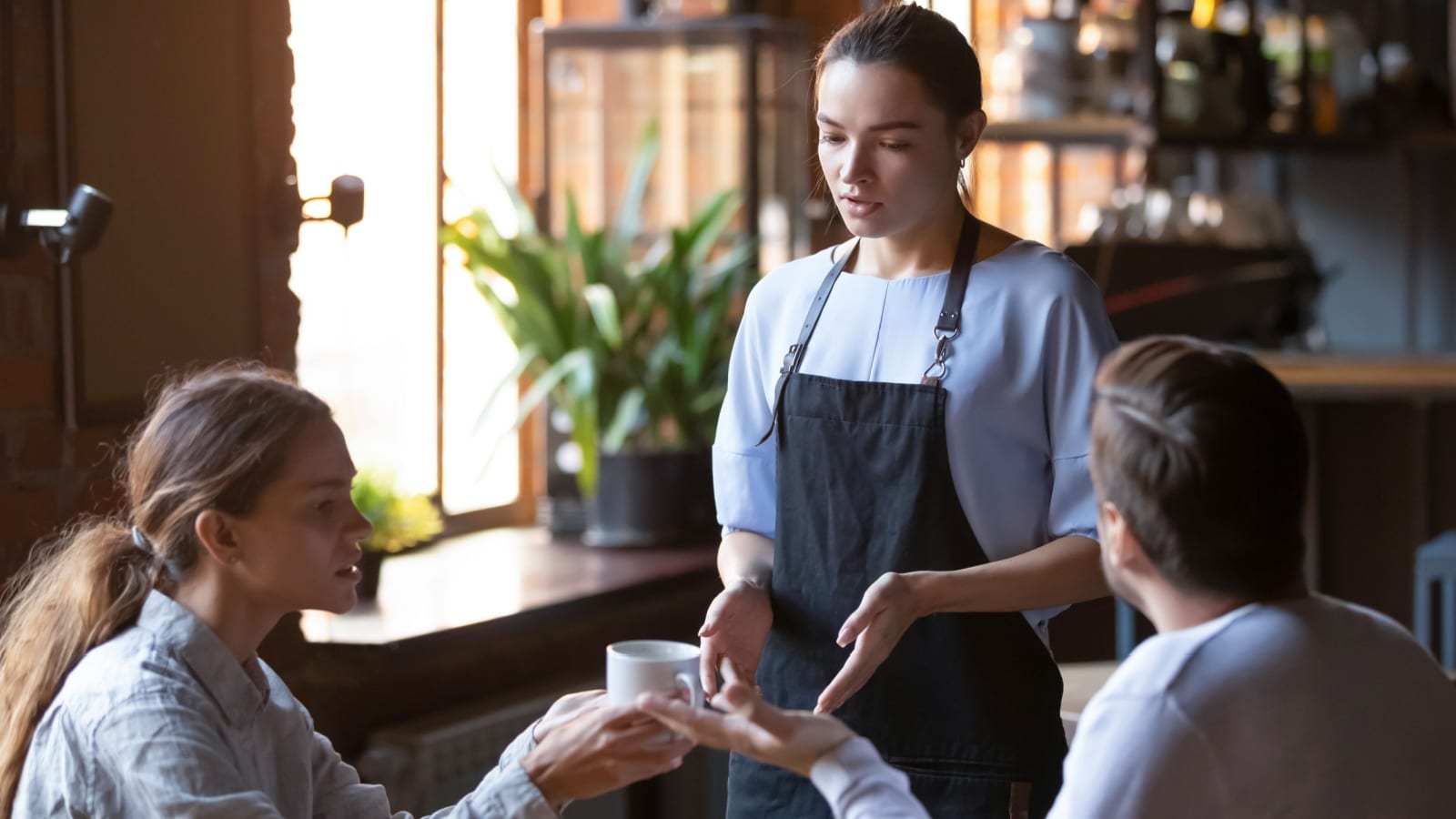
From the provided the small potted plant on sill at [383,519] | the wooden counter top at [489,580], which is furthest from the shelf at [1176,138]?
the small potted plant on sill at [383,519]

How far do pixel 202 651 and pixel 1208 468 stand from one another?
2.79 feet

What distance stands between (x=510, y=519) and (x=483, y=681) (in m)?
0.95

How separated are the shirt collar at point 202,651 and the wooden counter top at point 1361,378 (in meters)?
3.04

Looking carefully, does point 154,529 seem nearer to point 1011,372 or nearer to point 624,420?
point 1011,372

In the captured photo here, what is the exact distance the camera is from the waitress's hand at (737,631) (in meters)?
1.62

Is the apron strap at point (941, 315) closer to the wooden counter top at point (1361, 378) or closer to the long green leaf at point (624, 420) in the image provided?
the long green leaf at point (624, 420)

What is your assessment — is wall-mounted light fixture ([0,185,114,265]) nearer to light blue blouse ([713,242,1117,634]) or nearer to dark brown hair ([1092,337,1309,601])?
light blue blouse ([713,242,1117,634])

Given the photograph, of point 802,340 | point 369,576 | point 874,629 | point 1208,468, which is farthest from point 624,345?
point 1208,468

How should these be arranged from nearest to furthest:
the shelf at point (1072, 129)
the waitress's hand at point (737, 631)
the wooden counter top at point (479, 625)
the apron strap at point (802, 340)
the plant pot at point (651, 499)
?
the waitress's hand at point (737, 631), the apron strap at point (802, 340), the wooden counter top at point (479, 625), the plant pot at point (651, 499), the shelf at point (1072, 129)

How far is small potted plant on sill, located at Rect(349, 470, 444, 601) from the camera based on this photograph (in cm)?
298

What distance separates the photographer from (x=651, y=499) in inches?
147

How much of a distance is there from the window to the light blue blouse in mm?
1718

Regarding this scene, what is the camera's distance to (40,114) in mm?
2041

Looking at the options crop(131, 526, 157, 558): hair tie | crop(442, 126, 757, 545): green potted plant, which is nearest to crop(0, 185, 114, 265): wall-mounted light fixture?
crop(131, 526, 157, 558): hair tie
